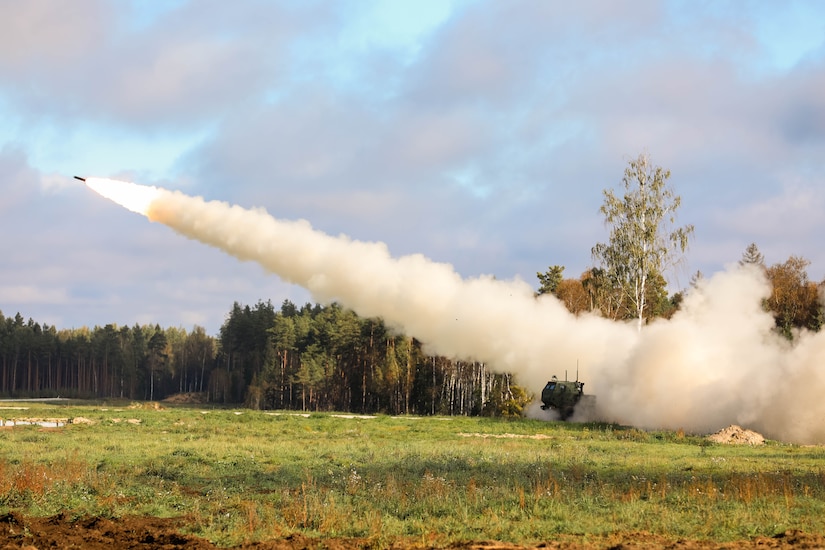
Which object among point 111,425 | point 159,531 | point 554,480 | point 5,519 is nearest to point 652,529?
point 554,480

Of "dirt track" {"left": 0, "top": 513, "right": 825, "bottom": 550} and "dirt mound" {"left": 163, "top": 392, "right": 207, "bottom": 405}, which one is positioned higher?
"dirt track" {"left": 0, "top": 513, "right": 825, "bottom": 550}

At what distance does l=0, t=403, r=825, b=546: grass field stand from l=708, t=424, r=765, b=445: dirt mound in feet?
6.52

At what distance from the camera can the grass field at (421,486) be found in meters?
16.1

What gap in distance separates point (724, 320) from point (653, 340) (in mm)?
4300

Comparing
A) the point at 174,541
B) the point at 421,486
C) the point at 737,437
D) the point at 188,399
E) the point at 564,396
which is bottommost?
the point at 188,399

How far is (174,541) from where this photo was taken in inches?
595

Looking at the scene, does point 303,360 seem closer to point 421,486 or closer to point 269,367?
point 269,367

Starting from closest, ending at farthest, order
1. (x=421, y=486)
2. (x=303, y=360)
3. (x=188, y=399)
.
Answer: (x=421, y=486)
(x=303, y=360)
(x=188, y=399)

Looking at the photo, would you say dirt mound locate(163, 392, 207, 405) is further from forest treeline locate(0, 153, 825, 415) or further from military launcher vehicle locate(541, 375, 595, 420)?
military launcher vehicle locate(541, 375, 595, 420)

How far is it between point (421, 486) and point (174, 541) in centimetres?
647

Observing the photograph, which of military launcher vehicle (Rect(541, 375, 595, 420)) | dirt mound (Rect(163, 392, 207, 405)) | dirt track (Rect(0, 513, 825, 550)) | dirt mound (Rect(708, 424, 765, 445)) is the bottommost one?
dirt mound (Rect(163, 392, 207, 405))

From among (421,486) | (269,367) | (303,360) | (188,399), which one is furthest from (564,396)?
(188,399)

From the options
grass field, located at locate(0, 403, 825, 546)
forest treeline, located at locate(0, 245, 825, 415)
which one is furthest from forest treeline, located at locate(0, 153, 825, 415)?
grass field, located at locate(0, 403, 825, 546)

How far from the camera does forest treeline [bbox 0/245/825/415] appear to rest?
68625 millimetres
